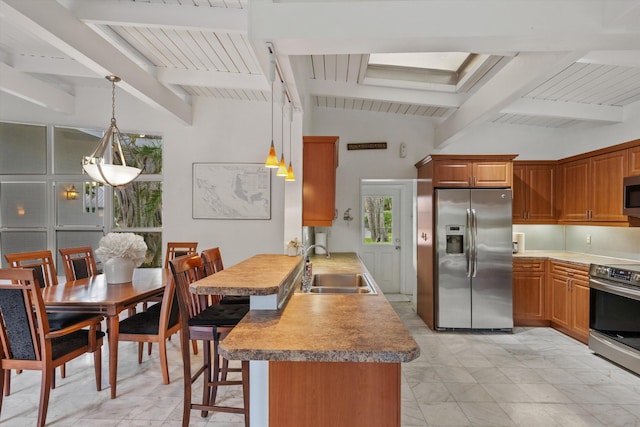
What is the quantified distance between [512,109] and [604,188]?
134 centimetres

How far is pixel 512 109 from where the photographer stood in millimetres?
3912

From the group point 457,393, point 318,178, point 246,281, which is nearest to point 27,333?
point 246,281

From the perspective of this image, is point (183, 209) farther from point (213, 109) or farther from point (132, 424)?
point (132, 424)

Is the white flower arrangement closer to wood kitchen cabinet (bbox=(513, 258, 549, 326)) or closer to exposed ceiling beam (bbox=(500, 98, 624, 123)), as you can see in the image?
exposed ceiling beam (bbox=(500, 98, 624, 123))

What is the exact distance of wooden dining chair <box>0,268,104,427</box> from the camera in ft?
7.30

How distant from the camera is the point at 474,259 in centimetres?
419

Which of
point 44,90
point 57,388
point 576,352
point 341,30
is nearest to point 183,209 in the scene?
point 44,90

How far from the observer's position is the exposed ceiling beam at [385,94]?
4035 mm

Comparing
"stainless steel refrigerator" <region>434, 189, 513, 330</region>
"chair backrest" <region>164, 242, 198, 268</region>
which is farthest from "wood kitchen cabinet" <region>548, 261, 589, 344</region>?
"chair backrest" <region>164, 242, 198, 268</region>

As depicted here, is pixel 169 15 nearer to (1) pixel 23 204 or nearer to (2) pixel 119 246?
(2) pixel 119 246

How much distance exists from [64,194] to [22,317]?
10.3 ft

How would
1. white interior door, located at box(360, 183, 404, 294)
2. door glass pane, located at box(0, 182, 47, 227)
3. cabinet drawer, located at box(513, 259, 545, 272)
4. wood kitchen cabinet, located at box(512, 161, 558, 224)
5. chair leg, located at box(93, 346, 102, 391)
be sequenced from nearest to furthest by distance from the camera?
chair leg, located at box(93, 346, 102, 391)
cabinet drawer, located at box(513, 259, 545, 272)
wood kitchen cabinet, located at box(512, 161, 558, 224)
door glass pane, located at box(0, 182, 47, 227)
white interior door, located at box(360, 183, 404, 294)

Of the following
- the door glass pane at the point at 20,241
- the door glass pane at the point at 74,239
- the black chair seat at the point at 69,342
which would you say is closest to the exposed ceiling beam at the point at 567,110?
the black chair seat at the point at 69,342

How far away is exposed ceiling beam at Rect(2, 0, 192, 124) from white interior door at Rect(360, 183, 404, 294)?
3.67m
